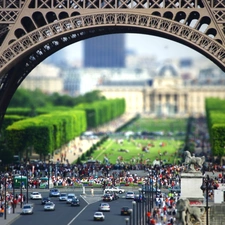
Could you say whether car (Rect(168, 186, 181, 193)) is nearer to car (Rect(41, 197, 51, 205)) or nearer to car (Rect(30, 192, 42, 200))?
car (Rect(41, 197, 51, 205))

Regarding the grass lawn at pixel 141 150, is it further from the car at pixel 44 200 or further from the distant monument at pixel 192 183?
the distant monument at pixel 192 183

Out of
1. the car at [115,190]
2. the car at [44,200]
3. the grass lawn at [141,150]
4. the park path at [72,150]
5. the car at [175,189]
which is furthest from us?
the park path at [72,150]

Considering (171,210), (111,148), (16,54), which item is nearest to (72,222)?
(171,210)

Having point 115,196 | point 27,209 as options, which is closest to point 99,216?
point 27,209

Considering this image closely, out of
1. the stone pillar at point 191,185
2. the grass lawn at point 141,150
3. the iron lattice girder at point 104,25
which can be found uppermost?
the iron lattice girder at point 104,25

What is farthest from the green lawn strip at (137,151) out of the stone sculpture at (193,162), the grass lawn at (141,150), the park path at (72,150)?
the stone sculpture at (193,162)

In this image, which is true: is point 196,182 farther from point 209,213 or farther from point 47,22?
point 47,22

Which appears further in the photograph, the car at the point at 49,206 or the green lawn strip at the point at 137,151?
the green lawn strip at the point at 137,151

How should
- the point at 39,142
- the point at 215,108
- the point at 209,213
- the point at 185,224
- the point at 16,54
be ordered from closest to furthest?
the point at 185,224
the point at 209,213
the point at 16,54
the point at 39,142
the point at 215,108
